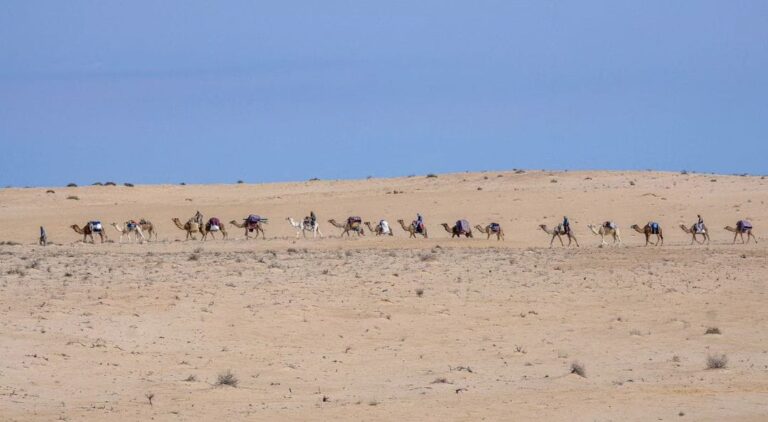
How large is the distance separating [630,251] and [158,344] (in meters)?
21.5

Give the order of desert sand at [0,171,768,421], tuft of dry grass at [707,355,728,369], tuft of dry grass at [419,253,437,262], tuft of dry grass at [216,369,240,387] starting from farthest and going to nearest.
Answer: tuft of dry grass at [419,253,437,262] → tuft of dry grass at [707,355,728,369] → tuft of dry grass at [216,369,240,387] → desert sand at [0,171,768,421]

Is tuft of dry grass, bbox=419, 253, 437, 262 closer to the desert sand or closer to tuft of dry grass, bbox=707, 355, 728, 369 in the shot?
the desert sand

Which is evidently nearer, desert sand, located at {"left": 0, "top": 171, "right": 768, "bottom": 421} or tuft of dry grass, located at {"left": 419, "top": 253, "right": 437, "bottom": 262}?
desert sand, located at {"left": 0, "top": 171, "right": 768, "bottom": 421}

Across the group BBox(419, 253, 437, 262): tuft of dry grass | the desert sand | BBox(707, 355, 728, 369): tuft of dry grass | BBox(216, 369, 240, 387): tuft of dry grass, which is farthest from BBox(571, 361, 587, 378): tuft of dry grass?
BBox(419, 253, 437, 262): tuft of dry grass

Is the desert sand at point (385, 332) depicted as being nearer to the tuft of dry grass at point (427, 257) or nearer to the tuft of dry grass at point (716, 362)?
the tuft of dry grass at point (716, 362)

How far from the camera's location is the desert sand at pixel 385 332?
1706cm

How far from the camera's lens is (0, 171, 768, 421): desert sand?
17062mm

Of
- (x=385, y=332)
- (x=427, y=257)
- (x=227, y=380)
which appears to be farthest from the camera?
(x=427, y=257)

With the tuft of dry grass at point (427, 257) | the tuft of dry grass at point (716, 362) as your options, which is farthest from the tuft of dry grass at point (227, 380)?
the tuft of dry grass at point (427, 257)

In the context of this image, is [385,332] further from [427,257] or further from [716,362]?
[427,257]

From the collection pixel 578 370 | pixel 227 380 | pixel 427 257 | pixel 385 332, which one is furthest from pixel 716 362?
pixel 427 257

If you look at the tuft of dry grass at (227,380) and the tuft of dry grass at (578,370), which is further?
the tuft of dry grass at (578,370)

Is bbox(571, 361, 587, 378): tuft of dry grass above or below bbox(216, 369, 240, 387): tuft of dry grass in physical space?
below

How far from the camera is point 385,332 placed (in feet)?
76.7
